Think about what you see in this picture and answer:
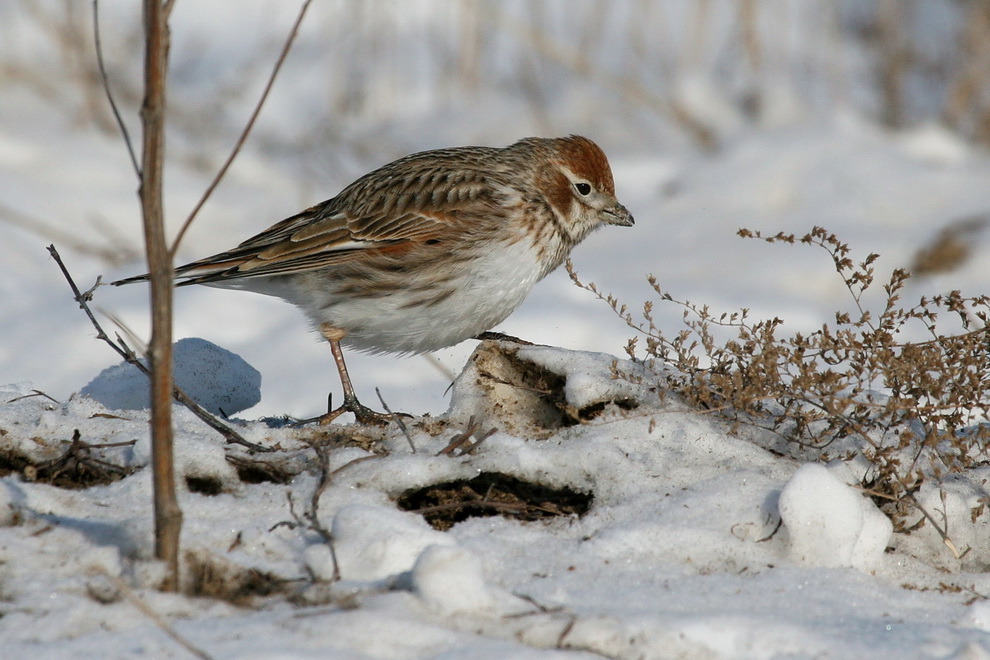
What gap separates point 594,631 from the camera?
2236mm

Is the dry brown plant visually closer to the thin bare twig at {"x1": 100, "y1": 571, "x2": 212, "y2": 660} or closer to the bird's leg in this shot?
the bird's leg

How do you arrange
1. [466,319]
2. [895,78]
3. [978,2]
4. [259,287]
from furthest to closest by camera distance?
[895,78], [978,2], [259,287], [466,319]

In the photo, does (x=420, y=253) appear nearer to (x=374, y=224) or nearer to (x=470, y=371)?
(x=374, y=224)

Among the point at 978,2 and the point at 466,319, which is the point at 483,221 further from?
the point at 978,2

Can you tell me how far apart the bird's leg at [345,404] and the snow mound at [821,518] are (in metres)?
1.48

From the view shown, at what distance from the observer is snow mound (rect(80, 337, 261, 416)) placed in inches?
164

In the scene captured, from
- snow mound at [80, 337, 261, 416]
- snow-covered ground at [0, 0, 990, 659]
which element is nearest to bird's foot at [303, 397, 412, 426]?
snow-covered ground at [0, 0, 990, 659]

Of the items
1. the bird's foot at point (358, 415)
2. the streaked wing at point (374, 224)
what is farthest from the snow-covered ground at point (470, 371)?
the streaked wing at point (374, 224)

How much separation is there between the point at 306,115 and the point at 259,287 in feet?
21.0

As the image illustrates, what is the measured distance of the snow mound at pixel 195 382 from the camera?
416cm

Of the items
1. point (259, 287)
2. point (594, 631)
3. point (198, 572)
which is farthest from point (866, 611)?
point (259, 287)

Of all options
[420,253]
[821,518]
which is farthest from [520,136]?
[821,518]

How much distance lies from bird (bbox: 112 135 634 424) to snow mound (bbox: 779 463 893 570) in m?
1.65

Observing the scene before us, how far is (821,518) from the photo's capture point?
9.06 feet
